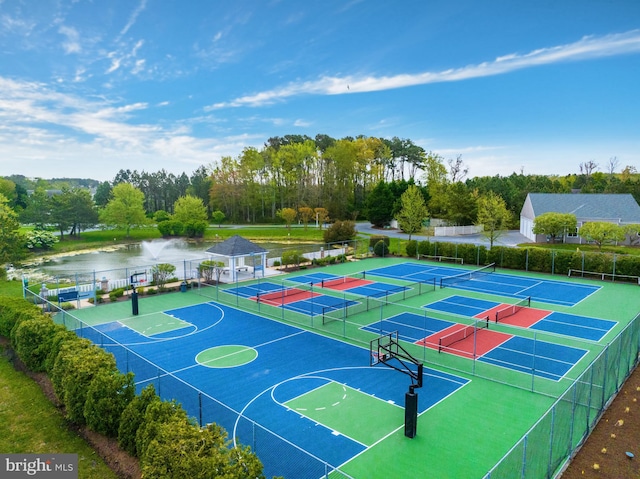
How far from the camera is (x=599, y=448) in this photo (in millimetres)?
10969

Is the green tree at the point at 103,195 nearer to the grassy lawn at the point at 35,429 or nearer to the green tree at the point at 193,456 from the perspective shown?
the grassy lawn at the point at 35,429

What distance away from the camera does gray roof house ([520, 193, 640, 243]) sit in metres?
49.6

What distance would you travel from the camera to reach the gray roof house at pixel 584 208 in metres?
49.6

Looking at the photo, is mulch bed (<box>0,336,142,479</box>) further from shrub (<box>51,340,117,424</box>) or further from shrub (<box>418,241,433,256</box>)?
shrub (<box>418,241,433,256</box>)

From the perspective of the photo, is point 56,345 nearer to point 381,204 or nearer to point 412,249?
point 412,249

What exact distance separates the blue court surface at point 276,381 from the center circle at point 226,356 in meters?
0.13

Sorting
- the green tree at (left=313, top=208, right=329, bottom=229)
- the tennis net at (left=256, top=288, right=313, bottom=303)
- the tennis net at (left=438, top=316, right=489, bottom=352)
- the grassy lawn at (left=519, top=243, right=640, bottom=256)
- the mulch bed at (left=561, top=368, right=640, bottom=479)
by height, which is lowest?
the mulch bed at (left=561, top=368, right=640, bottom=479)

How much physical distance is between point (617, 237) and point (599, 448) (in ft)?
116

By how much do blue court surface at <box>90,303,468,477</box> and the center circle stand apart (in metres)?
0.13

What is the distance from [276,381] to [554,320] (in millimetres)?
14900

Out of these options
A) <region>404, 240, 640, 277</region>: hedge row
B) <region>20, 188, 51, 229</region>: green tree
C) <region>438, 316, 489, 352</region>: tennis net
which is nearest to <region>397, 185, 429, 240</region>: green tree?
<region>404, 240, 640, 277</region>: hedge row

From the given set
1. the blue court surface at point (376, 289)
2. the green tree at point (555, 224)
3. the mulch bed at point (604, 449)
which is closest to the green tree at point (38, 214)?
the blue court surface at point (376, 289)

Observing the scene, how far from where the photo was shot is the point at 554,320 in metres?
22.1

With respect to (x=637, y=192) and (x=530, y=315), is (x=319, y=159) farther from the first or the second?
(x=530, y=315)
